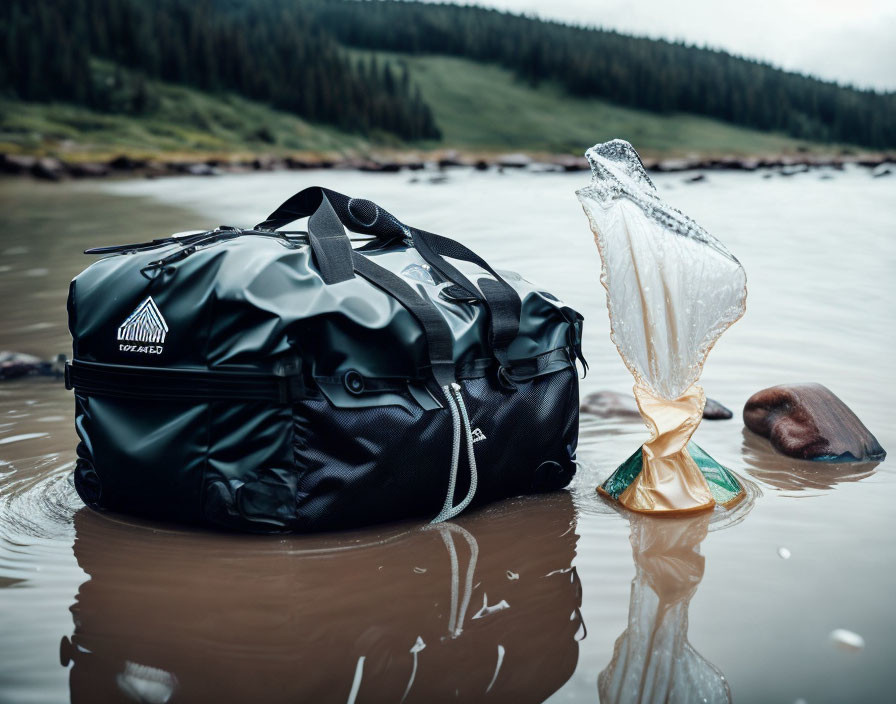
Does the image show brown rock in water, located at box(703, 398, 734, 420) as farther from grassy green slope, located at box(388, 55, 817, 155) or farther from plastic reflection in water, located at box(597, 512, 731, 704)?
grassy green slope, located at box(388, 55, 817, 155)

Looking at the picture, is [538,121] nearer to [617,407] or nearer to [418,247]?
[617,407]

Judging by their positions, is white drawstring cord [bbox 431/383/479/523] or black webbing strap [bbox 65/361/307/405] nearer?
black webbing strap [bbox 65/361/307/405]

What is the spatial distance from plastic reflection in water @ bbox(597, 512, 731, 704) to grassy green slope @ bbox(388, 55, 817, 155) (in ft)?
225

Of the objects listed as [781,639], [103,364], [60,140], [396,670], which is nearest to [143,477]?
[103,364]

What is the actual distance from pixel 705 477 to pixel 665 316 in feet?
1.79

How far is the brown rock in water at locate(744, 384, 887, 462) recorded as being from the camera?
3049mm

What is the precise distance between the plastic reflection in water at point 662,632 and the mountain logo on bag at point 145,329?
1.37 metres

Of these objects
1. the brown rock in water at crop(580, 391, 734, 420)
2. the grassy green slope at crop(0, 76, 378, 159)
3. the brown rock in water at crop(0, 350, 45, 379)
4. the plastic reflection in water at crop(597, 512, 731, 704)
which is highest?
the plastic reflection in water at crop(597, 512, 731, 704)

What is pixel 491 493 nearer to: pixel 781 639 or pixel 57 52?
pixel 781 639

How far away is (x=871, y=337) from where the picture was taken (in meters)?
5.38

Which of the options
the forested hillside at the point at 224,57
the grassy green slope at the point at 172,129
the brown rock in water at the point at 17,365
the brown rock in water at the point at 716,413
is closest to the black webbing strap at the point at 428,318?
the brown rock in water at the point at 716,413

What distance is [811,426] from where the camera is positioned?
313 centimetres

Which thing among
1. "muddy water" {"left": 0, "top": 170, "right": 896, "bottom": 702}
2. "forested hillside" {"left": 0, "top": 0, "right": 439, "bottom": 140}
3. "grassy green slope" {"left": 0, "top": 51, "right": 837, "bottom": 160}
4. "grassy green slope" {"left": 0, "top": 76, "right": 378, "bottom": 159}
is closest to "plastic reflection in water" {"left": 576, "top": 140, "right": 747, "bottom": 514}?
"muddy water" {"left": 0, "top": 170, "right": 896, "bottom": 702}

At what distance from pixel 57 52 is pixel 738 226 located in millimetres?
49619
